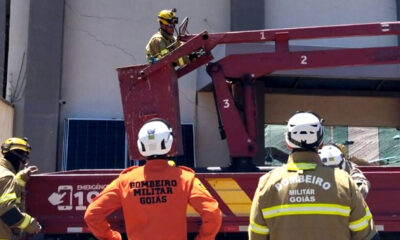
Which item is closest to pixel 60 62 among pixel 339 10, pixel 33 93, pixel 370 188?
pixel 33 93

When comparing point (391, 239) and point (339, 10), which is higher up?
point (339, 10)

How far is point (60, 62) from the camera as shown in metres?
11.4

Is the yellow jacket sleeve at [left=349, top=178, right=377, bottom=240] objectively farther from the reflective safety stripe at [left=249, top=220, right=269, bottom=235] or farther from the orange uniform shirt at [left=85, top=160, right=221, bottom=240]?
the orange uniform shirt at [left=85, top=160, right=221, bottom=240]

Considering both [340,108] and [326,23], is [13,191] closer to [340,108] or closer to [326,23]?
[326,23]

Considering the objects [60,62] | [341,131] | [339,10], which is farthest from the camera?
[341,131]

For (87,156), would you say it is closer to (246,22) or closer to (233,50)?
(233,50)

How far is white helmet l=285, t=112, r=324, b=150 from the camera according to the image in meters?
3.28

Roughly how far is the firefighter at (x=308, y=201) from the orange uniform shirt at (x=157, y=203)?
404mm

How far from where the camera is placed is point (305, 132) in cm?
328

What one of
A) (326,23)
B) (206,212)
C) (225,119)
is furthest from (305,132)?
(326,23)

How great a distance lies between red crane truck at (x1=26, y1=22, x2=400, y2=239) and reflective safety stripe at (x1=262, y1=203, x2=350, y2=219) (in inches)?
103

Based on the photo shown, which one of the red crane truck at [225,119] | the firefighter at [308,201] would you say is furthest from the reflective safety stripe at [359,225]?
the red crane truck at [225,119]

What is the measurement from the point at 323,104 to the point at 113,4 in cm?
538

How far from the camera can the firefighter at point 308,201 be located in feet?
10.2
